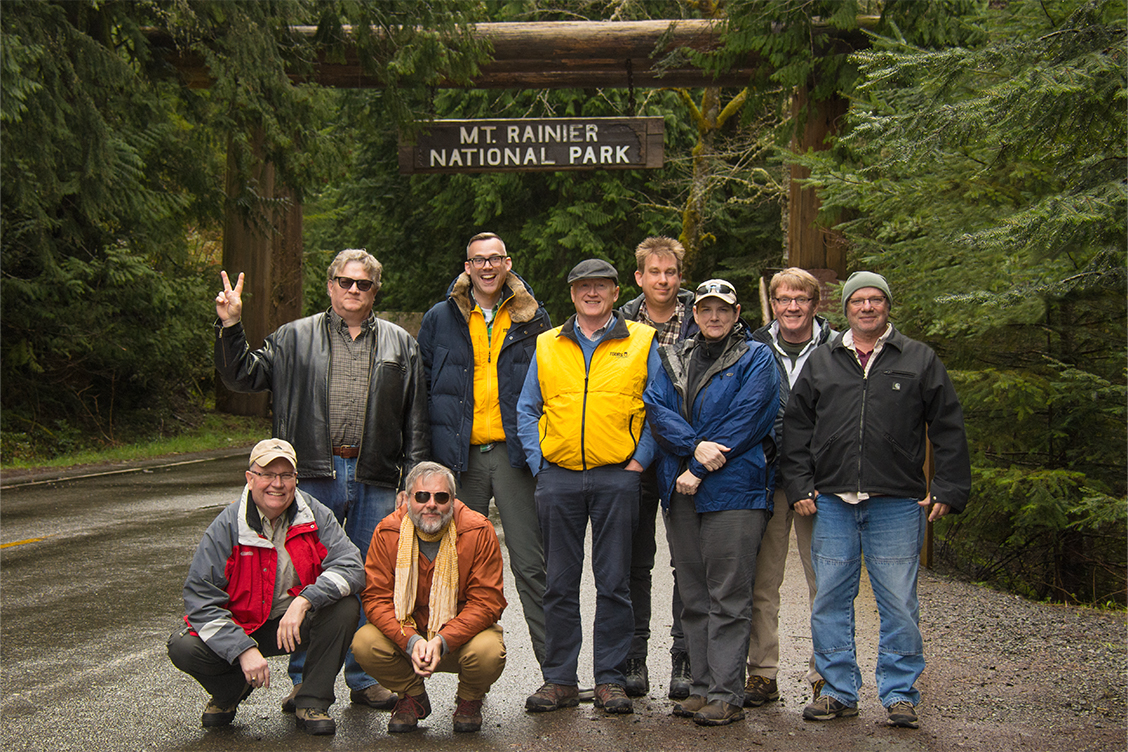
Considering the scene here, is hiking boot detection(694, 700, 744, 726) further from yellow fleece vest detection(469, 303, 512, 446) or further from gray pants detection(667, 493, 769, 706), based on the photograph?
yellow fleece vest detection(469, 303, 512, 446)

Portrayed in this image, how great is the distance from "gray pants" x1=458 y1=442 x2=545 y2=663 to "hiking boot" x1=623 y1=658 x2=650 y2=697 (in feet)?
1.43

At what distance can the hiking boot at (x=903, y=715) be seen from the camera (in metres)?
4.57

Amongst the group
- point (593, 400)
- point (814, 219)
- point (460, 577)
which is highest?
point (814, 219)

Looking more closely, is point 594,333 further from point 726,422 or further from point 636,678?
point 636,678

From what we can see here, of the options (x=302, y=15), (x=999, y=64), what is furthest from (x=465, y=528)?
(x=302, y=15)

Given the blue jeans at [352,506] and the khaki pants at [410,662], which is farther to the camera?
the blue jeans at [352,506]

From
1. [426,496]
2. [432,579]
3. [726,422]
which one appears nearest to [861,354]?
[726,422]

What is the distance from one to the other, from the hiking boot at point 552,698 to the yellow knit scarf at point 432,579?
60 cm

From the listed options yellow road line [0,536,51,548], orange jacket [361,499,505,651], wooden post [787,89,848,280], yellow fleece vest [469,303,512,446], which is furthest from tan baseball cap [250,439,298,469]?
wooden post [787,89,848,280]

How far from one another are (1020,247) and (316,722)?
4224 mm

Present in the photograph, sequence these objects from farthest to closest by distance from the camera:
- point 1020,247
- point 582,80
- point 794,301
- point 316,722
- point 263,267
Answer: point 263,267 → point 582,80 → point 1020,247 → point 794,301 → point 316,722

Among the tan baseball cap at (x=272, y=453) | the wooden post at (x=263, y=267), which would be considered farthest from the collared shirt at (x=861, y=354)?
the wooden post at (x=263, y=267)

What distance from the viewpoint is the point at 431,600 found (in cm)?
459

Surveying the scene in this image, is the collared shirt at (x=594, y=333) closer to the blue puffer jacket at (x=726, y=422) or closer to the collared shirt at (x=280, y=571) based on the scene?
the blue puffer jacket at (x=726, y=422)
